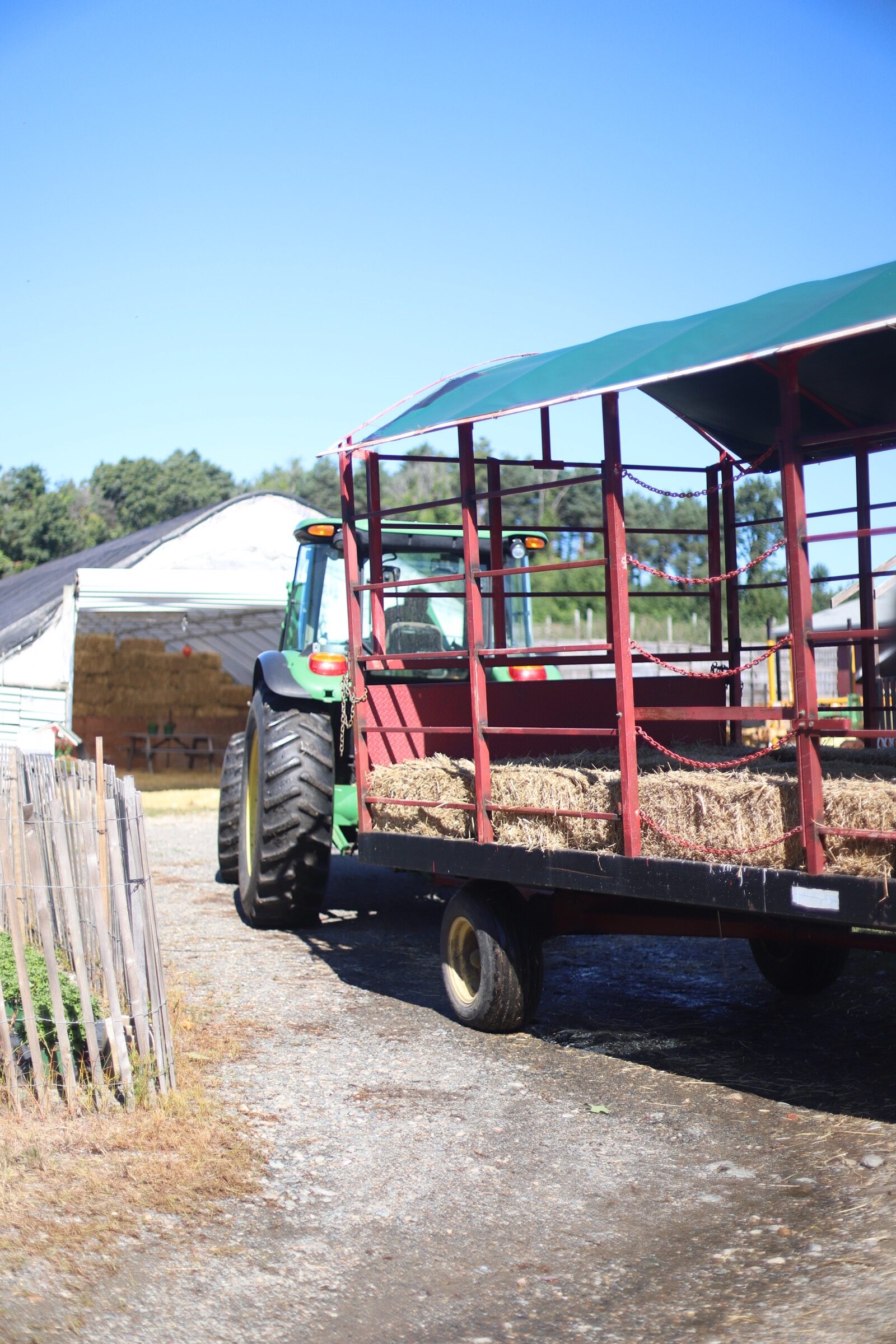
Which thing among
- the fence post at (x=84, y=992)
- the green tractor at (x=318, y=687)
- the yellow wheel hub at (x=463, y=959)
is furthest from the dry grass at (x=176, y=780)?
the fence post at (x=84, y=992)

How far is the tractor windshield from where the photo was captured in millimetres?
8656

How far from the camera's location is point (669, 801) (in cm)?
491

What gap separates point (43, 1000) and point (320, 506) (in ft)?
101

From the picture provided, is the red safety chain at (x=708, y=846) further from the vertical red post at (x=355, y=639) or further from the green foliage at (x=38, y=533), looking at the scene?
the green foliage at (x=38, y=533)

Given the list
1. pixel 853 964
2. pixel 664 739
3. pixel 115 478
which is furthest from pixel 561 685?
pixel 115 478

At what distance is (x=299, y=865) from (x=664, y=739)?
8.06ft

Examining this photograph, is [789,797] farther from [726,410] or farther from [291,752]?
[291,752]

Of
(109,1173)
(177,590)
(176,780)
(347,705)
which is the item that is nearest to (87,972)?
(109,1173)

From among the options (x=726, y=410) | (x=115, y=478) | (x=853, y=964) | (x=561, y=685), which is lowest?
(x=853, y=964)

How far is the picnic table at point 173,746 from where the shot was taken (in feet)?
80.0

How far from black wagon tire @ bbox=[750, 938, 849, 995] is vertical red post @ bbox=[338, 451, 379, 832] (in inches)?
84.4

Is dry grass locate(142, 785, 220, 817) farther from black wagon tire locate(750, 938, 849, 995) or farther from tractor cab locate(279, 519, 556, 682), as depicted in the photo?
black wagon tire locate(750, 938, 849, 995)

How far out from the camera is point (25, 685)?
53.9 ft

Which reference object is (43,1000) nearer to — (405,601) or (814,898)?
(814,898)
